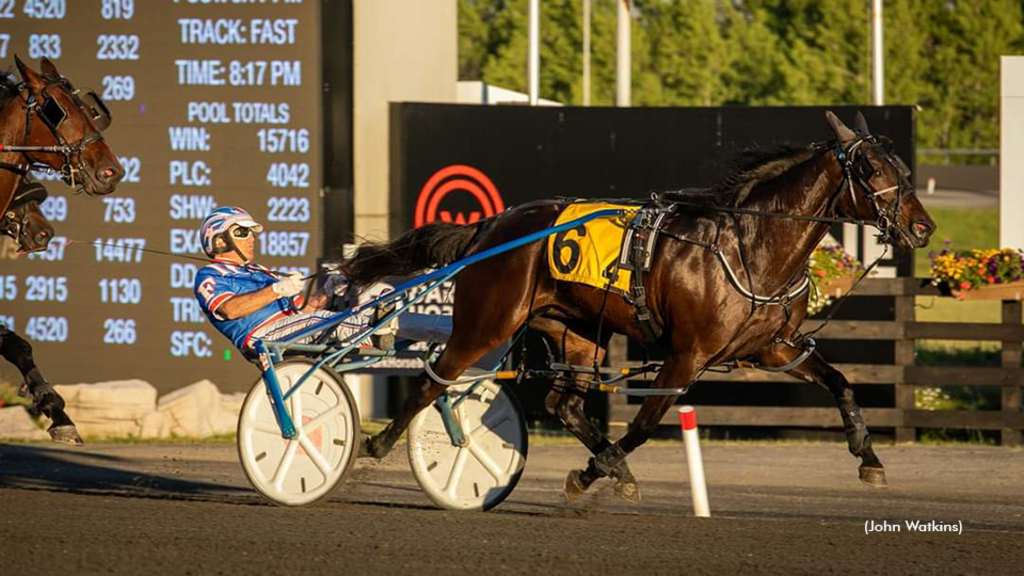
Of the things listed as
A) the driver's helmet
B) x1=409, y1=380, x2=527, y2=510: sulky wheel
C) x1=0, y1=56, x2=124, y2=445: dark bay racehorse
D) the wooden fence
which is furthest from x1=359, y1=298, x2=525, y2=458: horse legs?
the wooden fence

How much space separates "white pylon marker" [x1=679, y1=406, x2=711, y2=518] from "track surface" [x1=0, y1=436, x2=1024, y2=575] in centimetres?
12

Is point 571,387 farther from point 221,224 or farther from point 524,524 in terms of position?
point 221,224

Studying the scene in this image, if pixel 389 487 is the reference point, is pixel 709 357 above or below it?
above

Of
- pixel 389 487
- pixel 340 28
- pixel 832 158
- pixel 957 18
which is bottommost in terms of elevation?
pixel 389 487

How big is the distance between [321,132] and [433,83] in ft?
4.51

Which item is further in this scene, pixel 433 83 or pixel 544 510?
pixel 433 83

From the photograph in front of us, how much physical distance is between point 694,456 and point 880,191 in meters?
1.52

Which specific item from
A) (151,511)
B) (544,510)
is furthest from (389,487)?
(151,511)

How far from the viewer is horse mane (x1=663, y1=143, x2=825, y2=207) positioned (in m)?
8.03

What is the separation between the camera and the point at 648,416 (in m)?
7.82

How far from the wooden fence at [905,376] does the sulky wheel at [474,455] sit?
137 inches

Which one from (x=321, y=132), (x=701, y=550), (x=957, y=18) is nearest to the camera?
(x=701, y=550)

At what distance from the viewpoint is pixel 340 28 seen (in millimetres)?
11969

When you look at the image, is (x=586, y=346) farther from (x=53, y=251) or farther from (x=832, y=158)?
(x=53, y=251)
